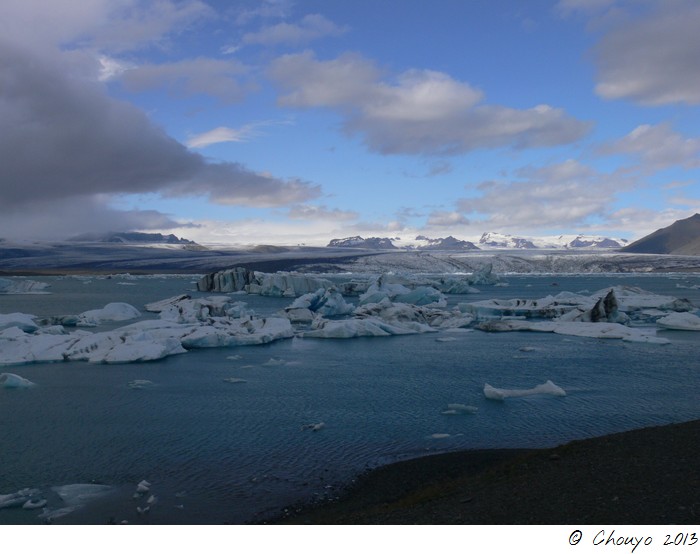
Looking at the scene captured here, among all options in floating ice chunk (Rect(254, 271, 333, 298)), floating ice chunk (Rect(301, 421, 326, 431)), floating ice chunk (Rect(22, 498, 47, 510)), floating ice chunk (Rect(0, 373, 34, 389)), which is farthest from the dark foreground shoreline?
floating ice chunk (Rect(254, 271, 333, 298))

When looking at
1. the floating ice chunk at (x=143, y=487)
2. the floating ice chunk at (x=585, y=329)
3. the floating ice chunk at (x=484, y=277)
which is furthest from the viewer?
the floating ice chunk at (x=484, y=277)

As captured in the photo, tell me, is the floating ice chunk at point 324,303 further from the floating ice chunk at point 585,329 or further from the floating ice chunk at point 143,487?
the floating ice chunk at point 143,487

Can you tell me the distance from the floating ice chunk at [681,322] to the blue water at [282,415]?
14.5ft

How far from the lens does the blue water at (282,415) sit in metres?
7.82

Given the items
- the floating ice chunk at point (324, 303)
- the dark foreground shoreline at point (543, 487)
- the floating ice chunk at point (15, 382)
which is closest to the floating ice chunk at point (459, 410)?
the dark foreground shoreline at point (543, 487)

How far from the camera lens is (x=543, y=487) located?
19.8ft

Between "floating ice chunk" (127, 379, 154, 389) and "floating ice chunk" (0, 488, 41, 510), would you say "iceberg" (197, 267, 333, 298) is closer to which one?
"floating ice chunk" (127, 379, 154, 389)

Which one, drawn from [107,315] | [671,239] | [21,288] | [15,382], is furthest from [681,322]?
[671,239]

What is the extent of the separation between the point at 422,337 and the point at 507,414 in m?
11.2

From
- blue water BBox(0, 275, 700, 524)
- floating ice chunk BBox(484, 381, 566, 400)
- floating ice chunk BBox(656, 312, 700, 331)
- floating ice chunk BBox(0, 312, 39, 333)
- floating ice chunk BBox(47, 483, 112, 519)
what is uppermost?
floating ice chunk BBox(0, 312, 39, 333)

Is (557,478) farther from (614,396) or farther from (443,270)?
(443,270)

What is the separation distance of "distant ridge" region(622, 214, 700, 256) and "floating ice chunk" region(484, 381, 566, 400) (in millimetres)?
177856

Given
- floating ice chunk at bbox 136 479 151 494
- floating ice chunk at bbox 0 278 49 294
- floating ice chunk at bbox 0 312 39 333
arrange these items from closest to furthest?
floating ice chunk at bbox 136 479 151 494, floating ice chunk at bbox 0 312 39 333, floating ice chunk at bbox 0 278 49 294

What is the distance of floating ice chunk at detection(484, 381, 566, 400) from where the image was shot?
12203 millimetres
